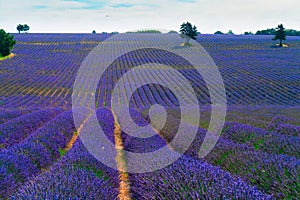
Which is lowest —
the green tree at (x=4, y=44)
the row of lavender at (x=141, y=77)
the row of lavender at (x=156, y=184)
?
the row of lavender at (x=141, y=77)

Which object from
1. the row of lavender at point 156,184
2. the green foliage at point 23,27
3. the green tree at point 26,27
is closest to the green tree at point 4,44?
the row of lavender at point 156,184

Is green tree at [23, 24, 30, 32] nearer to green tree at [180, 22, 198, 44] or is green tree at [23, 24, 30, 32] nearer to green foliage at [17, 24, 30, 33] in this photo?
green foliage at [17, 24, 30, 33]

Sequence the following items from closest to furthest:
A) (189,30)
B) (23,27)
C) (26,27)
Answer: (189,30) → (23,27) → (26,27)

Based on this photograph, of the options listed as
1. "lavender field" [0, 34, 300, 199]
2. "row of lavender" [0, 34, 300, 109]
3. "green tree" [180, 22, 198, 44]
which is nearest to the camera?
"lavender field" [0, 34, 300, 199]

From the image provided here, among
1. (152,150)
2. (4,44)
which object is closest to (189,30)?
(4,44)

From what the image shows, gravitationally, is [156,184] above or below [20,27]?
below

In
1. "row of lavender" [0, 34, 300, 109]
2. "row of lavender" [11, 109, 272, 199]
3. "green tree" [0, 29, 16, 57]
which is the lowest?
"row of lavender" [0, 34, 300, 109]

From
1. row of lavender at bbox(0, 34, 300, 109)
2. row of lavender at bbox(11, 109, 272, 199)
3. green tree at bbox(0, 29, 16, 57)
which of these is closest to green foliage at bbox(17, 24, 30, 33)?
row of lavender at bbox(0, 34, 300, 109)

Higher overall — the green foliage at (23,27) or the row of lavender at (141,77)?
the green foliage at (23,27)

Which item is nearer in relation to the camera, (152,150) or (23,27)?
(152,150)

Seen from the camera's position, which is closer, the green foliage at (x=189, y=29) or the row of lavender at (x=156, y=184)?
the row of lavender at (x=156, y=184)

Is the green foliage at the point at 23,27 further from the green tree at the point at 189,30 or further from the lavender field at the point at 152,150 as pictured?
the lavender field at the point at 152,150

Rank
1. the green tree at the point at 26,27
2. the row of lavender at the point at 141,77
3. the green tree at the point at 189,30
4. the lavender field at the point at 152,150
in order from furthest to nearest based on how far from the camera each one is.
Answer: the green tree at the point at 26,27, the green tree at the point at 189,30, the row of lavender at the point at 141,77, the lavender field at the point at 152,150

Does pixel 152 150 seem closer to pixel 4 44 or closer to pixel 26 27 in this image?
pixel 4 44
